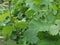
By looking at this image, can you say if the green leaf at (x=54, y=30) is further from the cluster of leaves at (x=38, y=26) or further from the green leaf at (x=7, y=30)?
the green leaf at (x=7, y=30)

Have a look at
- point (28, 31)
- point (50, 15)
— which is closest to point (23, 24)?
point (28, 31)

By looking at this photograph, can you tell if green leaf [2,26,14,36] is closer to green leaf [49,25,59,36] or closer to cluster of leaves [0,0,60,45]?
cluster of leaves [0,0,60,45]

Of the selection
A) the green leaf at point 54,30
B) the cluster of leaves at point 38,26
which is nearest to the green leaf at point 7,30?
the cluster of leaves at point 38,26

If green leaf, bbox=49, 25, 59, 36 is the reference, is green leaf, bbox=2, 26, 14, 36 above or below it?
below

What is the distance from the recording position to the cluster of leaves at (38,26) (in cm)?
123

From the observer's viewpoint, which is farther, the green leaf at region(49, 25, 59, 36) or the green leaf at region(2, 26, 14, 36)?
the green leaf at region(2, 26, 14, 36)

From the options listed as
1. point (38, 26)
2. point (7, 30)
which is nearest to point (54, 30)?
point (38, 26)

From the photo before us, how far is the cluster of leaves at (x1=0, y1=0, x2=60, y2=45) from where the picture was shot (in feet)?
4.05

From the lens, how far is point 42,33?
1254 millimetres

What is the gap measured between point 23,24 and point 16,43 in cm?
13

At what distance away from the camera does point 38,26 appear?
124 centimetres

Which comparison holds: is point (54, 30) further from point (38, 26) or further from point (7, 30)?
point (7, 30)

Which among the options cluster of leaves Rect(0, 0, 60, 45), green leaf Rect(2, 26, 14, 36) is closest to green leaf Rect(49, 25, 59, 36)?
cluster of leaves Rect(0, 0, 60, 45)

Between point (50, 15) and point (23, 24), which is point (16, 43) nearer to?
point (23, 24)
